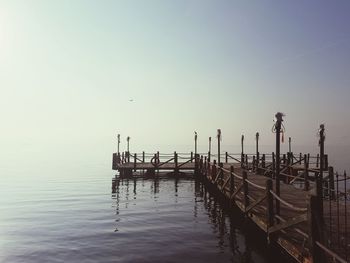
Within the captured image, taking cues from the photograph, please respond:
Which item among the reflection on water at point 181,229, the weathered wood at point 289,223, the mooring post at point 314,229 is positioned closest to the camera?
the mooring post at point 314,229

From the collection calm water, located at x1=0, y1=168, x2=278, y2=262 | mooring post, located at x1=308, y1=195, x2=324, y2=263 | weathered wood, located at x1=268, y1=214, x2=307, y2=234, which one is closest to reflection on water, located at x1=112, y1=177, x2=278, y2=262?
calm water, located at x1=0, y1=168, x2=278, y2=262

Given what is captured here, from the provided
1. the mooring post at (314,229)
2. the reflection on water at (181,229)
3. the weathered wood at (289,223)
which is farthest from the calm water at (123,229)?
the mooring post at (314,229)

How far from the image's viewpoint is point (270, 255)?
36.8 feet

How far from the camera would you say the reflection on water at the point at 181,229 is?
13.0 metres

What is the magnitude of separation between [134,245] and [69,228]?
4.66m

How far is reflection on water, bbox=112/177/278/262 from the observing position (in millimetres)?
13039

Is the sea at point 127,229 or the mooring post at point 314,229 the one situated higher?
the mooring post at point 314,229

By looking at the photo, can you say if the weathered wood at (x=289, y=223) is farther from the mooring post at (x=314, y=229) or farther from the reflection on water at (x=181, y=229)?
the reflection on water at (x=181, y=229)

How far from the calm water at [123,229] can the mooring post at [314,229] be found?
4566mm

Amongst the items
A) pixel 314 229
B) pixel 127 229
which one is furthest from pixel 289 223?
pixel 127 229

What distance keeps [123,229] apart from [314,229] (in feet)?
35.2

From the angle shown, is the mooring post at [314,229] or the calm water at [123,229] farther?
the calm water at [123,229]

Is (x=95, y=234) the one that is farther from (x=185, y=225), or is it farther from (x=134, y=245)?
(x=185, y=225)

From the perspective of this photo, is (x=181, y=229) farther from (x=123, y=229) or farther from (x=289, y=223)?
(x=289, y=223)
